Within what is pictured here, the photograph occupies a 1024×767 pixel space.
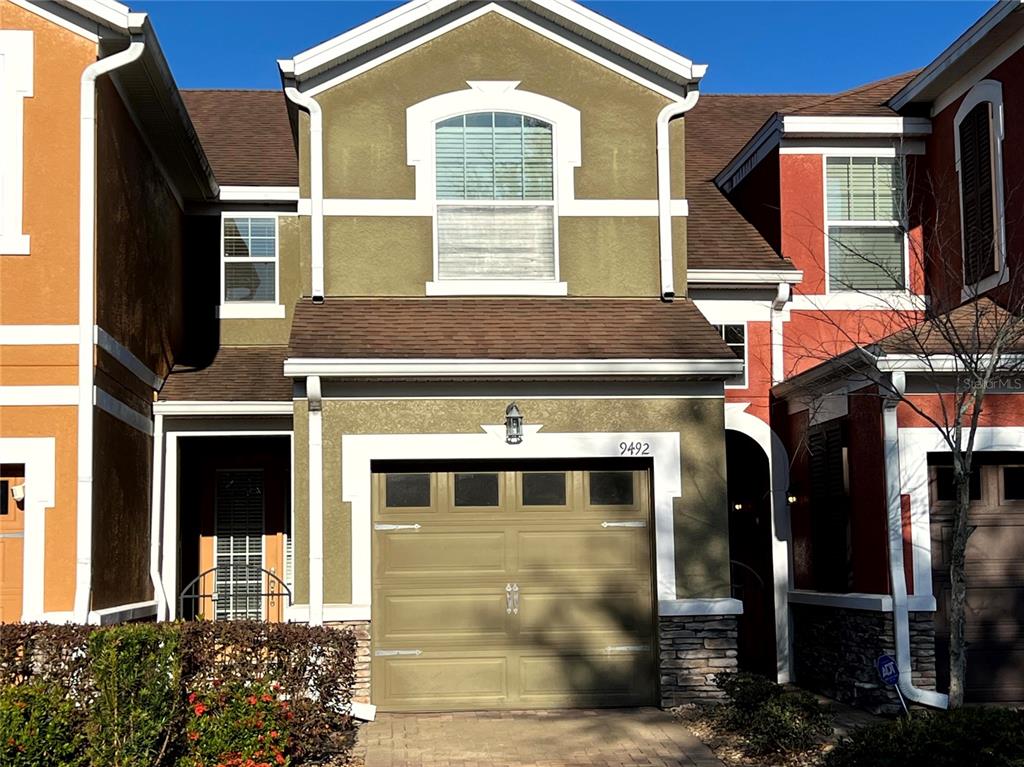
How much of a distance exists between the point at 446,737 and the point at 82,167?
6.20m

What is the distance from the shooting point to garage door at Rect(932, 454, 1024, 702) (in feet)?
40.7

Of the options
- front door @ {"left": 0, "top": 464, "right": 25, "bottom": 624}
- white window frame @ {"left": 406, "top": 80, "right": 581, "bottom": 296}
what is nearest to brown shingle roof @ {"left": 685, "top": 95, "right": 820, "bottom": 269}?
white window frame @ {"left": 406, "top": 80, "right": 581, "bottom": 296}

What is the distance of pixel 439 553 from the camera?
496 inches

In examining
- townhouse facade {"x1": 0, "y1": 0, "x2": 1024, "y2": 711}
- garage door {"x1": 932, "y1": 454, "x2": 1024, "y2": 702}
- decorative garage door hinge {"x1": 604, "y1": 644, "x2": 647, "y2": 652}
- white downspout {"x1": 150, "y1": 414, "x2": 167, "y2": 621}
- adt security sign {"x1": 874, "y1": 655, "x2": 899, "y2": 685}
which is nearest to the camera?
adt security sign {"x1": 874, "y1": 655, "x2": 899, "y2": 685}

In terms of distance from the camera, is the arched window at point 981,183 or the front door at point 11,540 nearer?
the front door at point 11,540

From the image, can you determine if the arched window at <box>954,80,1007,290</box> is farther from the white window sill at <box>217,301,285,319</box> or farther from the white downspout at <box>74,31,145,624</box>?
the white downspout at <box>74,31,145,624</box>

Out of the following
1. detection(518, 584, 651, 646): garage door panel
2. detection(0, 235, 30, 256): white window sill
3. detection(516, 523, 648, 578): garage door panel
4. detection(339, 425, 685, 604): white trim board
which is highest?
detection(0, 235, 30, 256): white window sill

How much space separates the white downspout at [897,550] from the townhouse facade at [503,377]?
0.05 meters

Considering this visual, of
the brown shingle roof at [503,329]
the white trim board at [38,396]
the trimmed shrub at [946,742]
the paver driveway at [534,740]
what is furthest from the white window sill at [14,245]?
the trimmed shrub at [946,742]

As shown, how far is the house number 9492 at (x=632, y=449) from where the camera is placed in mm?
12648

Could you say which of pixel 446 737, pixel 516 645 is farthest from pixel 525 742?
pixel 516 645

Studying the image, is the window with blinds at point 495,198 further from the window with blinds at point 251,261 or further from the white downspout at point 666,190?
the window with blinds at point 251,261

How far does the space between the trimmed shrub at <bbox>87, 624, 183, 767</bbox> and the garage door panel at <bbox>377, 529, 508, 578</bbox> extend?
3.53 meters

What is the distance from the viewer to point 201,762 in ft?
30.0
